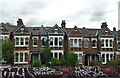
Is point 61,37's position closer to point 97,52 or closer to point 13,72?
point 97,52

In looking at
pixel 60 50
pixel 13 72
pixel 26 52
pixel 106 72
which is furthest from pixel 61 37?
pixel 13 72

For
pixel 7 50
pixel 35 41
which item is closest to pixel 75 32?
pixel 35 41

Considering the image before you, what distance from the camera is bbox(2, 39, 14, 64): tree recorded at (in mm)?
45656

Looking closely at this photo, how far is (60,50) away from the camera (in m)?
51.0

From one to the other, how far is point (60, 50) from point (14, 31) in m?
9.19

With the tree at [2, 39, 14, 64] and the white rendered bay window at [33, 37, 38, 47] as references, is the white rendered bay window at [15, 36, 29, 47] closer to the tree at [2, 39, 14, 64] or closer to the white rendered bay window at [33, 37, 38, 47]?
the white rendered bay window at [33, 37, 38, 47]

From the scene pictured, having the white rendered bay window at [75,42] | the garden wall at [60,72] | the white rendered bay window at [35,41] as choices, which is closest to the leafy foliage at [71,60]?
the garden wall at [60,72]

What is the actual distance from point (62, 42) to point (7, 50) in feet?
35.1

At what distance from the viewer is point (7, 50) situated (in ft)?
152

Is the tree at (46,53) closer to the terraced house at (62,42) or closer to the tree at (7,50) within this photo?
the terraced house at (62,42)

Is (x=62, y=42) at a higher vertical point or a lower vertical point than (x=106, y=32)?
lower

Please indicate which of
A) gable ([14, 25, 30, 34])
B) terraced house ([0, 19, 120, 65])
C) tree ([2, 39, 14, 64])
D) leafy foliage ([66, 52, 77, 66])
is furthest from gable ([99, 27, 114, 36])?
tree ([2, 39, 14, 64])

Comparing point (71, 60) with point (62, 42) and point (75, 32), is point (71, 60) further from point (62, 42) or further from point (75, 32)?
point (75, 32)

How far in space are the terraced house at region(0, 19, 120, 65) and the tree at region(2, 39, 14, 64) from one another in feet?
4.77
